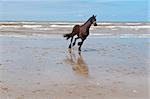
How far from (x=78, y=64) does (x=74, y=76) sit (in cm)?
268

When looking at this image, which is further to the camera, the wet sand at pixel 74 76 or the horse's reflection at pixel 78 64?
the horse's reflection at pixel 78 64

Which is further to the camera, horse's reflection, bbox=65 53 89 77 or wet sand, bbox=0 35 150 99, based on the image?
horse's reflection, bbox=65 53 89 77

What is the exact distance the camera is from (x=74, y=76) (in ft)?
35.4

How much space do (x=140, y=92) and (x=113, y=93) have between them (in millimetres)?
599

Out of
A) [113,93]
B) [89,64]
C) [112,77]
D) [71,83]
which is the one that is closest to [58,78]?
[71,83]

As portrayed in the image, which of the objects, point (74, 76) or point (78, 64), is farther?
point (78, 64)

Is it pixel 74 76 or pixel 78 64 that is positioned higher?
pixel 74 76

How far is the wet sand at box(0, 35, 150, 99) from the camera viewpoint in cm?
843

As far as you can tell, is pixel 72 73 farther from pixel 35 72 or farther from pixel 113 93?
pixel 113 93

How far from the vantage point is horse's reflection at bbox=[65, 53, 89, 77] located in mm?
11587

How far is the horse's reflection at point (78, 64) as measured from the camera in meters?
11.6

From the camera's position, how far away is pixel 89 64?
43.6ft

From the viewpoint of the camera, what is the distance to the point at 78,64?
13.5 m

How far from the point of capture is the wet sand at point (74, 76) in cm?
843
